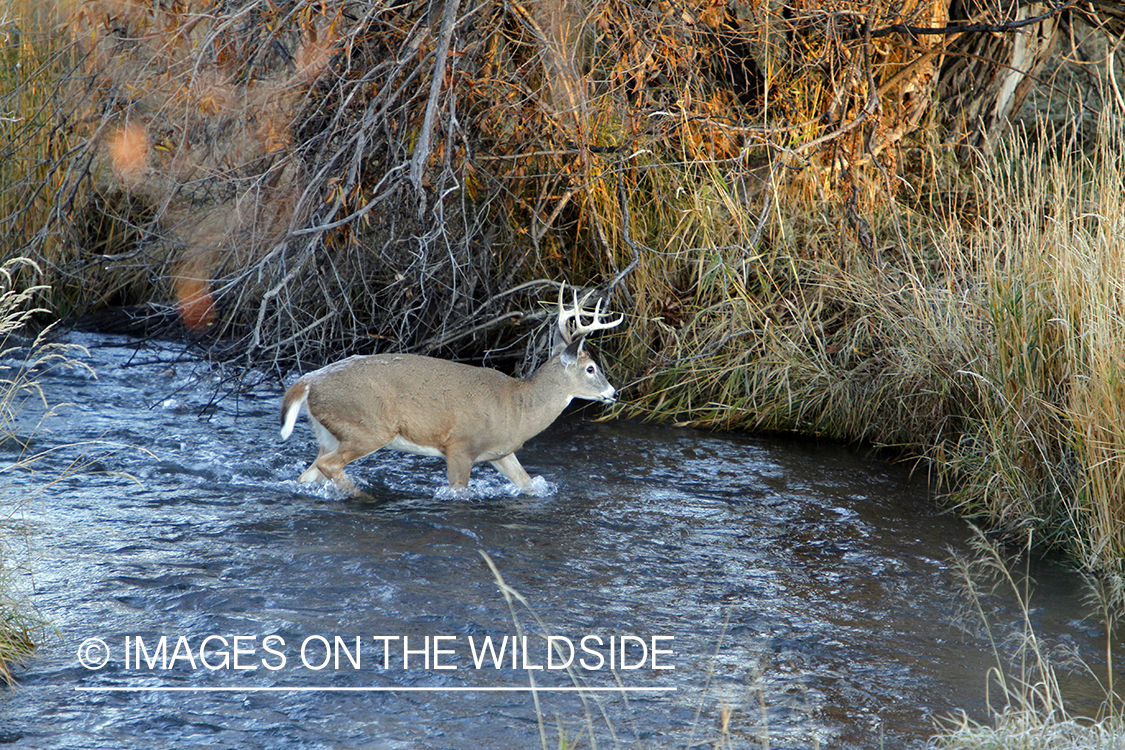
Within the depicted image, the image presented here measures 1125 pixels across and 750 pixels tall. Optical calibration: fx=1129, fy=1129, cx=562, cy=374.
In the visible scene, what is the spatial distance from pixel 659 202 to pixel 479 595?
404 centimetres

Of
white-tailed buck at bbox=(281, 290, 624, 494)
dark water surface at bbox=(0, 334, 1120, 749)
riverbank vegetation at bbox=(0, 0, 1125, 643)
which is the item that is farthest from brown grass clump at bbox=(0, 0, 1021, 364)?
dark water surface at bbox=(0, 334, 1120, 749)

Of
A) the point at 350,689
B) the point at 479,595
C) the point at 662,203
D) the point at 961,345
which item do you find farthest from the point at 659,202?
the point at 350,689

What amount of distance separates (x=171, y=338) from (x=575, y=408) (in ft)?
11.6

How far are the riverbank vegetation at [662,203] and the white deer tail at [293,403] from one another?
13.1 inches

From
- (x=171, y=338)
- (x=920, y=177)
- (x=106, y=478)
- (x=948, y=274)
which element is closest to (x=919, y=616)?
(x=948, y=274)

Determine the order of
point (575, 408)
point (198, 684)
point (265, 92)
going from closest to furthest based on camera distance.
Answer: point (198, 684)
point (265, 92)
point (575, 408)

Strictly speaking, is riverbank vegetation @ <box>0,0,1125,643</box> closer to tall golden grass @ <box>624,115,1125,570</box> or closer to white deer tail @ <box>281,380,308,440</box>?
tall golden grass @ <box>624,115,1125,570</box>

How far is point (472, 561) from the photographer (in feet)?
16.9

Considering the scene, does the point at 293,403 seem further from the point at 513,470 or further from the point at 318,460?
the point at 513,470

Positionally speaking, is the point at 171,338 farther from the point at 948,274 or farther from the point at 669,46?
the point at 948,274

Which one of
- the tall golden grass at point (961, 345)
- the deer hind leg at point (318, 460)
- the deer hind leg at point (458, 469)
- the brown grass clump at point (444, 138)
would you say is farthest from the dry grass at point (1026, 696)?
the deer hind leg at point (318, 460)

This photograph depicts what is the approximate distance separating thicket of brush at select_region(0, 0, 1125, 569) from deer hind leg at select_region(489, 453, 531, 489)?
1.17 meters

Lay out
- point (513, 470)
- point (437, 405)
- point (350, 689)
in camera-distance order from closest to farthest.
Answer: point (350, 689) → point (437, 405) → point (513, 470)

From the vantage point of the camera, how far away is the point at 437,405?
618 cm
